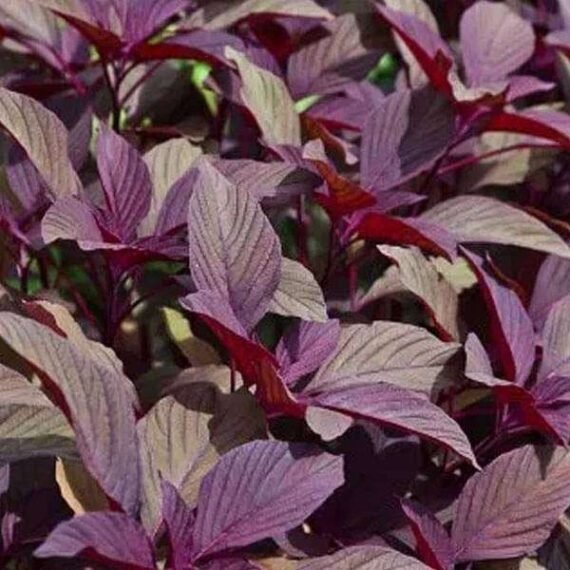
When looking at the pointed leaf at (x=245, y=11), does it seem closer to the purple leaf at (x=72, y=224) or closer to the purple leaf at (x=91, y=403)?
the purple leaf at (x=72, y=224)

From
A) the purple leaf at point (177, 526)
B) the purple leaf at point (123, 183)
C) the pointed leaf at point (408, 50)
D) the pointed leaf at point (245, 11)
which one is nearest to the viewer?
the purple leaf at point (177, 526)

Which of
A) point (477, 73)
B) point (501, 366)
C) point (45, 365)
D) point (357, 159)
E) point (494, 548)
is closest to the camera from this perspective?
point (45, 365)

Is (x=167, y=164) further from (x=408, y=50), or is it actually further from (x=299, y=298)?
(x=408, y=50)

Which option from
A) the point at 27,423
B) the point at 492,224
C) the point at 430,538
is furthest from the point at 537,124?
the point at 27,423

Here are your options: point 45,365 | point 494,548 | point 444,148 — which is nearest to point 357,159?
point 444,148

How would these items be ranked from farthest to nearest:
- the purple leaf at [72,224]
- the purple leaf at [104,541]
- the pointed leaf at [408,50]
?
the pointed leaf at [408,50]
the purple leaf at [72,224]
the purple leaf at [104,541]

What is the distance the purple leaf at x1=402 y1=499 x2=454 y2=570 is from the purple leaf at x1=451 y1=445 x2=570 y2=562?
0.06 feet

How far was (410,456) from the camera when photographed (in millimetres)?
1059

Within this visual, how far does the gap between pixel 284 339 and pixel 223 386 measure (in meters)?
0.09

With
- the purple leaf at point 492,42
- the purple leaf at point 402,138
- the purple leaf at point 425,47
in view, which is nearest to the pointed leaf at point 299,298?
the purple leaf at point 402,138

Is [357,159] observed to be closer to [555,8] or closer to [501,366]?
[501,366]

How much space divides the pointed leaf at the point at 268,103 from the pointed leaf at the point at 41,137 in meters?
0.19

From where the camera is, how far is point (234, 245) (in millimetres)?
976

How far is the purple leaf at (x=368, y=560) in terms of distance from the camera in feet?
2.89
